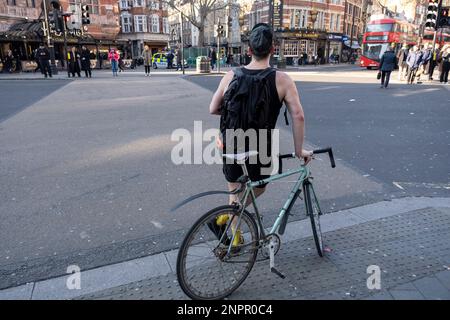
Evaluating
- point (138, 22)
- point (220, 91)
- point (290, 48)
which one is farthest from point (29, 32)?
point (220, 91)

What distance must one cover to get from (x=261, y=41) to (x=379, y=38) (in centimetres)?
3795

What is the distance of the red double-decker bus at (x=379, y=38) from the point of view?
3447 centimetres

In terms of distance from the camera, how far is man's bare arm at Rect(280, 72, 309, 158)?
2.48 m

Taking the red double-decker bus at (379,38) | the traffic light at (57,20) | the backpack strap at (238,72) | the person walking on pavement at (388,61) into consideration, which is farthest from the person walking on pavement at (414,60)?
the traffic light at (57,20)

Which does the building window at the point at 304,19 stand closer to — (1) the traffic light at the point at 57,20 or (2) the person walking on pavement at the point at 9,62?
(1) the traffic light at the point at 57,20

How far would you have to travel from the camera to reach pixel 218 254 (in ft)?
8.63

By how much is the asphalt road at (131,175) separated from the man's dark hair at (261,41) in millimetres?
1890

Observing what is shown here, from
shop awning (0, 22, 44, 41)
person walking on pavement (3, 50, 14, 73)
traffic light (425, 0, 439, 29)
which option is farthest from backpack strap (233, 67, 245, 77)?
shop awning (0, 22, 44, 41)

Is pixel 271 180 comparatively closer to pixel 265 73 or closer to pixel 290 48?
pixel 265 73

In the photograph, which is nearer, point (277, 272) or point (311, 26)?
point (277, 272)

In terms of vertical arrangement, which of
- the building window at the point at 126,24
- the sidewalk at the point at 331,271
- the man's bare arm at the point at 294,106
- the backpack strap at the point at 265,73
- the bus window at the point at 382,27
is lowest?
the sidewalk at the point at 331,271

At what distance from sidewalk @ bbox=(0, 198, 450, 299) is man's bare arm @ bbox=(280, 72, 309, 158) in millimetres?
988

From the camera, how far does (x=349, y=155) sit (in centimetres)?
600

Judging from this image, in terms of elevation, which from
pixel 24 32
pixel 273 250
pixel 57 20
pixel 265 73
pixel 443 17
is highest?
pixel 57 20
